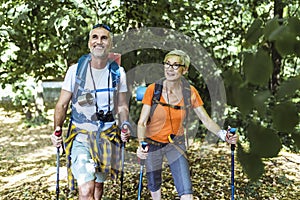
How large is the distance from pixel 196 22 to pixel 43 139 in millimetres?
4691

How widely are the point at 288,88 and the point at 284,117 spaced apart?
2.2 inches

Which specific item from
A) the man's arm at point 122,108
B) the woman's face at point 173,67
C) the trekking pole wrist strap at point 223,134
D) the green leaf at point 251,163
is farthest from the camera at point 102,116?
the green leaf at point 251,163

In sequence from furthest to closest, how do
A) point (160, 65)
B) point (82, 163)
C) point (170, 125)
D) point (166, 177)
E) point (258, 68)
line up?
point (160, 65), point (166, 177), point (170, 125), point (82, 163), point (258, 68)

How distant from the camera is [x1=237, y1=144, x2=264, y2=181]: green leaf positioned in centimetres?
59

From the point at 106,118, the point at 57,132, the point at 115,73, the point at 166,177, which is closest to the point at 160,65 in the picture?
the point at 166,177

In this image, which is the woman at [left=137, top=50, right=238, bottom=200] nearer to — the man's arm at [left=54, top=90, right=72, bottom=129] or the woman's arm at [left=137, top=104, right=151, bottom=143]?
the woman's arm at [left=137, top=104, right=151, bottom=143]

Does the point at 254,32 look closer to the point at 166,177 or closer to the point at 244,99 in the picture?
the point at 244,99

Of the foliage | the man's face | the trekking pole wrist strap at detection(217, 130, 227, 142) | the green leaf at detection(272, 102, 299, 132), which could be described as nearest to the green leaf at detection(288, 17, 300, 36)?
the green leaf at detection(272, 102, 299, 132)

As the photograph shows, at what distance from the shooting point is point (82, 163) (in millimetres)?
3072

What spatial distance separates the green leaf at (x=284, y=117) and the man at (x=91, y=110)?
261cm

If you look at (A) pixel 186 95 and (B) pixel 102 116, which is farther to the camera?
(A) pixel 186 95

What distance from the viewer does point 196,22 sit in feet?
24.4

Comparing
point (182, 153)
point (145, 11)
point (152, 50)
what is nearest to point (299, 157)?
point (152, 50)

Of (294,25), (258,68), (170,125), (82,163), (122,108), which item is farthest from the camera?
(122,108)
